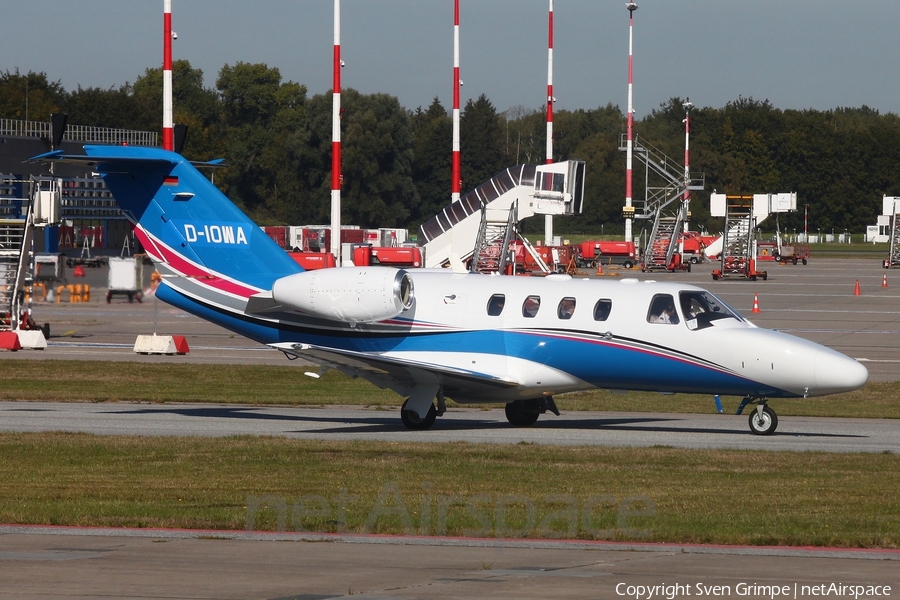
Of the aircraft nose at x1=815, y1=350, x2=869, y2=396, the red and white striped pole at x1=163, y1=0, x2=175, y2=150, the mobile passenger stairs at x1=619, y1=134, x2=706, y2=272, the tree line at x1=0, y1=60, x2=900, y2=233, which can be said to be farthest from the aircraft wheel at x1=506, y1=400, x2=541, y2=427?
the tree line at x1=0, y1=60, x2=900, y2=233

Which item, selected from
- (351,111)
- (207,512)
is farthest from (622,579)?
(351,111)

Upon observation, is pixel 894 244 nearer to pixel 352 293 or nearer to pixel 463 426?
pixel 463 426

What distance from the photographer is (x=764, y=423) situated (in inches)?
912

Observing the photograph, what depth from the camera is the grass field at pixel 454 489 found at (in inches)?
538

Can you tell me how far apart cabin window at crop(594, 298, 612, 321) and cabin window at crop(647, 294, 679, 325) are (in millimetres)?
754

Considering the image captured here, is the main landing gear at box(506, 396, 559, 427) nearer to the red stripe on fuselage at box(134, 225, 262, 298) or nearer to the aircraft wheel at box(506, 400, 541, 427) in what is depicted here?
the aircraft wheel at box(506, 400, 541, 427)

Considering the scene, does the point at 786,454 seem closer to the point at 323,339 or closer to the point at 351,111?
the point at 323,339

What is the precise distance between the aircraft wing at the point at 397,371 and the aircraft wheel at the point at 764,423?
4.48 m

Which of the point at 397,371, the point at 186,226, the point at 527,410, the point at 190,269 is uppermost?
the point at 186,226

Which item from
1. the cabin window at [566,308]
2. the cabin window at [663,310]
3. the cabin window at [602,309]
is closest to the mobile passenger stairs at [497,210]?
the cabin window at [566,308]

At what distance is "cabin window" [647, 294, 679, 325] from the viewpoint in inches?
906

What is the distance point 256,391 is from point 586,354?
10.3m

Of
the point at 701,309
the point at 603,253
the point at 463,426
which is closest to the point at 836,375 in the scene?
the point at 701,309

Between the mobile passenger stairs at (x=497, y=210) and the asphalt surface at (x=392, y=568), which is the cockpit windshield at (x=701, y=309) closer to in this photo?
the asphalt surface at (x=392, y=568)
